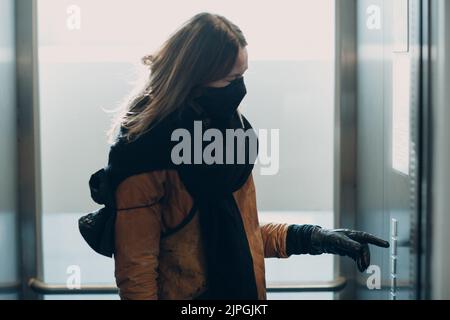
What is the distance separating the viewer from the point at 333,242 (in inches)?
94.0

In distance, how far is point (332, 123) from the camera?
2.65m

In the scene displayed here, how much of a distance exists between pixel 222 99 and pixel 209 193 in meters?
0.26

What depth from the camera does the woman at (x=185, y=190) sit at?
219cm

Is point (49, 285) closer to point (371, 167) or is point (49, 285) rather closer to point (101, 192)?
point (101, 192)

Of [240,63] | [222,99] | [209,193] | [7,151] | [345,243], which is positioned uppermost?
[240,63]

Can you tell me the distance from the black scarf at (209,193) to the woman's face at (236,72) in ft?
0.33

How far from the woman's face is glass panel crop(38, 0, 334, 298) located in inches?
7.9

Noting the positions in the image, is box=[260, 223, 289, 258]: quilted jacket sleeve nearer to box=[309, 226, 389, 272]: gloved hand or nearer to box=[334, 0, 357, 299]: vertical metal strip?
box=[309, 226, 389, 272]: gloved hand

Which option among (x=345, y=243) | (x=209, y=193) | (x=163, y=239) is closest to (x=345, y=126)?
(x=345, y=243)

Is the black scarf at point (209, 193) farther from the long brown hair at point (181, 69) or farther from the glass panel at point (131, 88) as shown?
the glass panel at point (131, 88)

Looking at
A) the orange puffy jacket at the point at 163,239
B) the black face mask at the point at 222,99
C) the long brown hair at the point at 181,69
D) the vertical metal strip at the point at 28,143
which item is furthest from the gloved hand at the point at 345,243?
the vertical metal strip at the point at 28,143

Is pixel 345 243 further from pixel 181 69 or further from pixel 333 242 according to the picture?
pixel 181 69

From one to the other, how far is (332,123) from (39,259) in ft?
3.35
